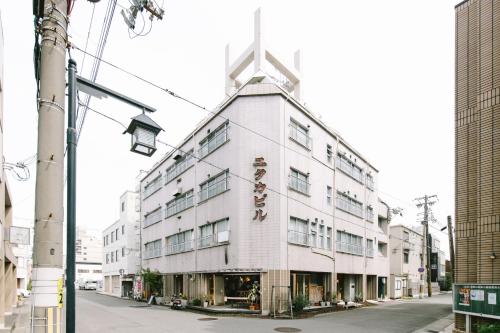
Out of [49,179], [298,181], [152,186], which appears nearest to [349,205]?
[298,181]

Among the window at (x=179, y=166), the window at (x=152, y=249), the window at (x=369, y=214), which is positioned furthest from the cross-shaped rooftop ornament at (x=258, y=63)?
the window at (x=152, y=249)

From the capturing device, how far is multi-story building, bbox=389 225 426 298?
46134 millimetres

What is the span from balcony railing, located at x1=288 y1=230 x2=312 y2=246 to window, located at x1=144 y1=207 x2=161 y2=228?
18.2m

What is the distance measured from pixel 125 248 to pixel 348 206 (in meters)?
28.8

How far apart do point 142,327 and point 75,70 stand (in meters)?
14.8

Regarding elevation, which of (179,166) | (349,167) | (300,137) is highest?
(300,137)

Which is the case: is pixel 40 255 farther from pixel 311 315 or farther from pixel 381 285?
pixel 381 285

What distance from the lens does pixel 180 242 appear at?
109 ft

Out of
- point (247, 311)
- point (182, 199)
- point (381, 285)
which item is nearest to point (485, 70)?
point (247, 311)

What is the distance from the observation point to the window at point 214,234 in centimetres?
2512

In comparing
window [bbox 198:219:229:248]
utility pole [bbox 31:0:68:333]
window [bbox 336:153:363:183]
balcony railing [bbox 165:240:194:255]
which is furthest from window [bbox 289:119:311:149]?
utility pole [bbox 31:0:68:333]

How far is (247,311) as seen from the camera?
22.8 metres

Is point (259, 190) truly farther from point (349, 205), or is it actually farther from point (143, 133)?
point (143, 133)

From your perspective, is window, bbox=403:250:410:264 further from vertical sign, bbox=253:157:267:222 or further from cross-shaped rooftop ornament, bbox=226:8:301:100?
vertical sign, bbox=253:157:267:222
